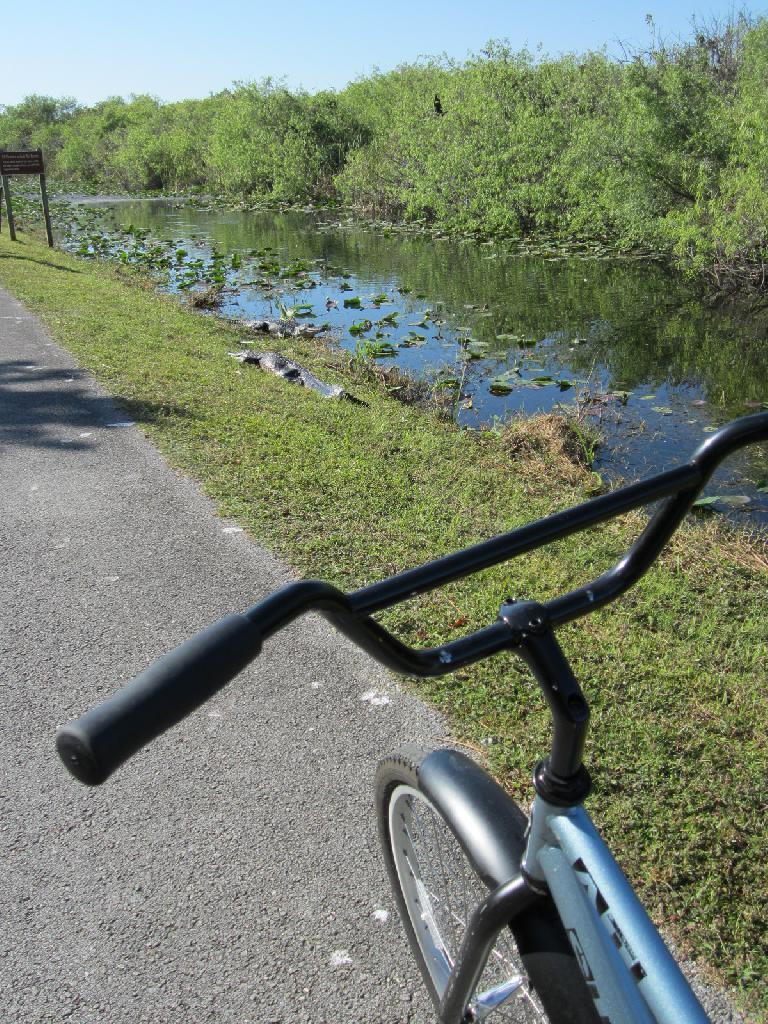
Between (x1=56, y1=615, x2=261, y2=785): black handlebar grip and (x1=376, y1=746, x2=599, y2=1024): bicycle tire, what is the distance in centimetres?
73

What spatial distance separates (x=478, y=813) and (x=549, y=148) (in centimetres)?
2375

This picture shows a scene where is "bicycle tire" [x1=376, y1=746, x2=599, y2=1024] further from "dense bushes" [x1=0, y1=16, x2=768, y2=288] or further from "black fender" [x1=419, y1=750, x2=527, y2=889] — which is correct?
"dense bushes" [x1=0, y1=16, x2=768, y2=288]

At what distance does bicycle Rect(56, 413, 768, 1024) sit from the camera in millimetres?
865

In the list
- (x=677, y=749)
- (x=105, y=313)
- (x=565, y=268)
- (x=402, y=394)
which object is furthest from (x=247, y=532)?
(x=565, y=268)

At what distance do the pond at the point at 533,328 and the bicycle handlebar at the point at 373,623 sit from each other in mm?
5252

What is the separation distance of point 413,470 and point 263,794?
315cm

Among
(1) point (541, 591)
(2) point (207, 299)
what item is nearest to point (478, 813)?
(1) point (541, 591)

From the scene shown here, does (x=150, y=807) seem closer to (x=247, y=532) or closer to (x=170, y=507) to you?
(x=247, y=532)

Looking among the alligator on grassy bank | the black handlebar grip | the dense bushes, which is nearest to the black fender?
the black handlebar grip

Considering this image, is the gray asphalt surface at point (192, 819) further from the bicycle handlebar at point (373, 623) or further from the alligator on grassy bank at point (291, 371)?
the alligator on grassy bank at point (291, 371)

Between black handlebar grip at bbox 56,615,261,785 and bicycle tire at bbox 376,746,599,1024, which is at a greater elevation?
black handlebar grip at bbox 56,615,261,785

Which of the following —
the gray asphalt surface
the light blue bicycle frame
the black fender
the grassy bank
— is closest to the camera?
the light blue bicycle frame

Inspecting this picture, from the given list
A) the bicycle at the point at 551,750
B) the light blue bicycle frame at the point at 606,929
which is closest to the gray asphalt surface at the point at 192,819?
the bicycle at the point at 551,750

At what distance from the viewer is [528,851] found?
127 centimetres
